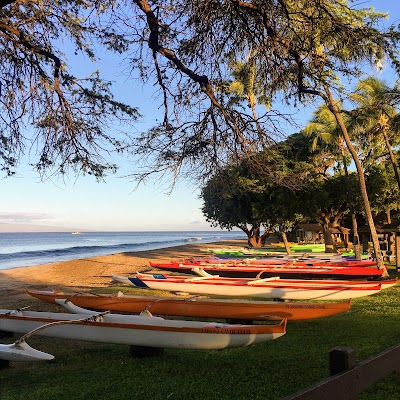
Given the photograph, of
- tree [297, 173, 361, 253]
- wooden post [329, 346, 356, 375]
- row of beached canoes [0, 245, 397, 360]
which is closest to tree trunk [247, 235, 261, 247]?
tree [297, 173, 361, 253]

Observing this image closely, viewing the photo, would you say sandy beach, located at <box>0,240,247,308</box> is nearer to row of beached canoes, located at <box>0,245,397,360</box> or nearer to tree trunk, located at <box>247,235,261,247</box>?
row of beached canoes, located at <box>0,245,397,360</box>

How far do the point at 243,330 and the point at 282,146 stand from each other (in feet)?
8.33

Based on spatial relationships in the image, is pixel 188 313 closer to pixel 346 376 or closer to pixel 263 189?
pixel 263 189

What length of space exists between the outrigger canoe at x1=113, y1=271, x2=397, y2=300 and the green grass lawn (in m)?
2.14

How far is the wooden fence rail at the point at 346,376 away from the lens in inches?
87.1

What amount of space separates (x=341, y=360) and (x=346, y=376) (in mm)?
89

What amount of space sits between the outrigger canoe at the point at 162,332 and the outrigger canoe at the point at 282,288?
4076mm

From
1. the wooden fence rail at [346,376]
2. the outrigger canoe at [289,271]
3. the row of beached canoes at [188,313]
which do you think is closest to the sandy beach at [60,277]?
the row of beached canoes at [188,313]

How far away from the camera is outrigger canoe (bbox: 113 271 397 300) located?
9.82 m

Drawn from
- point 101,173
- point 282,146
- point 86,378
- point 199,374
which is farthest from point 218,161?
point 86,378

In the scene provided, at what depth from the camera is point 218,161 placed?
628 centimetres

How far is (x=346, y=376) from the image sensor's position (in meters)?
2.43

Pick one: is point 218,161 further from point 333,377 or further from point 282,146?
point 333,377

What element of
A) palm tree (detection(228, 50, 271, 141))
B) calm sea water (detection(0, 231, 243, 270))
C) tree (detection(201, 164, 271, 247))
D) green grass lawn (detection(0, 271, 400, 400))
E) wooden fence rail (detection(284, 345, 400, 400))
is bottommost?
calm sea water (detection(0, 231, 243, 270))
